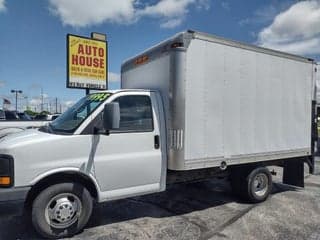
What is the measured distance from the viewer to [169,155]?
5.02m

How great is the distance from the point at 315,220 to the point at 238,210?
4.34 ft

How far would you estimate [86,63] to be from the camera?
11.7 meters

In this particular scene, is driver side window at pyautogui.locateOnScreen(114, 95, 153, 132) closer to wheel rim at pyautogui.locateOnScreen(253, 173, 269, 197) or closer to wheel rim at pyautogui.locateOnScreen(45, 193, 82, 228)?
wheel rim at pyautogui.locateOnScreen(45, 193, 82, 228)

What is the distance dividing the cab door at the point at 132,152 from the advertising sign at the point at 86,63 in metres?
7.12

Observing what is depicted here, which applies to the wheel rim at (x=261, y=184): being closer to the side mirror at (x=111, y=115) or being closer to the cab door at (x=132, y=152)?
the cab door at (x=132, y=152)

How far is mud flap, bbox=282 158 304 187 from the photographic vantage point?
7055 mm

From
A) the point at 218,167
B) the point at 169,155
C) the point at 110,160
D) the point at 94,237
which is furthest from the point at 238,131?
the point at 94,237

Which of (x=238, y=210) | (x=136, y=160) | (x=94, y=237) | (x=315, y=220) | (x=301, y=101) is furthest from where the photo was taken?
(x=301, y=101)

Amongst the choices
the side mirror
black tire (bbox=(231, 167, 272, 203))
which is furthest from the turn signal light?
black tire (bbox=(231, 167, 272, 203))

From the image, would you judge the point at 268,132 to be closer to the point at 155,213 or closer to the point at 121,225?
the point at 155,213

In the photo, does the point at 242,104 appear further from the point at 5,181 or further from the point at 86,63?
the point at 86,63

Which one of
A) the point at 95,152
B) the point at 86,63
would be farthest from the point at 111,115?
the point at 86,63

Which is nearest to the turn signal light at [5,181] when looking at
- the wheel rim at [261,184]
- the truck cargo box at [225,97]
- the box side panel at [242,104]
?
the truck cargo box at [225,97]

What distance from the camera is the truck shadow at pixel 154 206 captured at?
483cm
